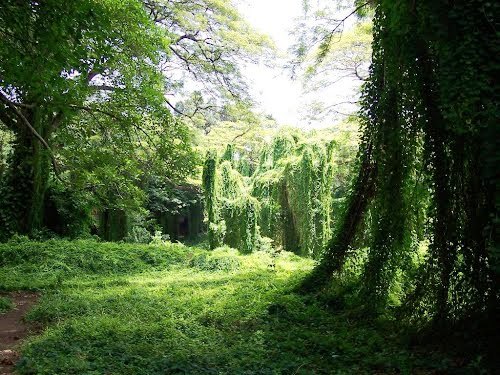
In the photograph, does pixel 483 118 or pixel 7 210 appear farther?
pixel 7 210

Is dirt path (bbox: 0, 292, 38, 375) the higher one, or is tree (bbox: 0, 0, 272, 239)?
tree (bbox: 0, 0, 272, 239)

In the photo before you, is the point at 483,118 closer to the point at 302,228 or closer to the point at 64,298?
the point at 64,298

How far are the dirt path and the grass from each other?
0.18 m

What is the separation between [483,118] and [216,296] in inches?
221

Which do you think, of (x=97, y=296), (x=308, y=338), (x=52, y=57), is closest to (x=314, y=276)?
(x=308, y=338)

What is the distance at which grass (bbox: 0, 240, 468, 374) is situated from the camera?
414 centimetres

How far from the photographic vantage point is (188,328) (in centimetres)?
559

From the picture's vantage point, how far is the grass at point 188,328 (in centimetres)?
414

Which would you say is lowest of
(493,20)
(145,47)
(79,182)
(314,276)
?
(314,276)

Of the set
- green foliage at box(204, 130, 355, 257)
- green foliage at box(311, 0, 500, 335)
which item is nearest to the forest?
green foliage at box(311, 0, 500, 335)

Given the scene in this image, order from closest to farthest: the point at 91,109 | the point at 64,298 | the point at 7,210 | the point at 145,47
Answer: the point at 64,298 → the point at 145,47 → the point at 91,109 → the point at 7,210

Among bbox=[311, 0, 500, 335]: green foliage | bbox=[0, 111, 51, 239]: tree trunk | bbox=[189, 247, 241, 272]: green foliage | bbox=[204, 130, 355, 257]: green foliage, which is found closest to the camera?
bbox=[311, 0, 500, 335]: green foliage

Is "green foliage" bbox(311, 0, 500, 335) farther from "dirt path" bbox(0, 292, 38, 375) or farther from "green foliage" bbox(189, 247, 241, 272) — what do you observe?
"green foliage" bbox(189, 247, 241, 272)

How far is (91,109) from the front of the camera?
1027 centimetres
